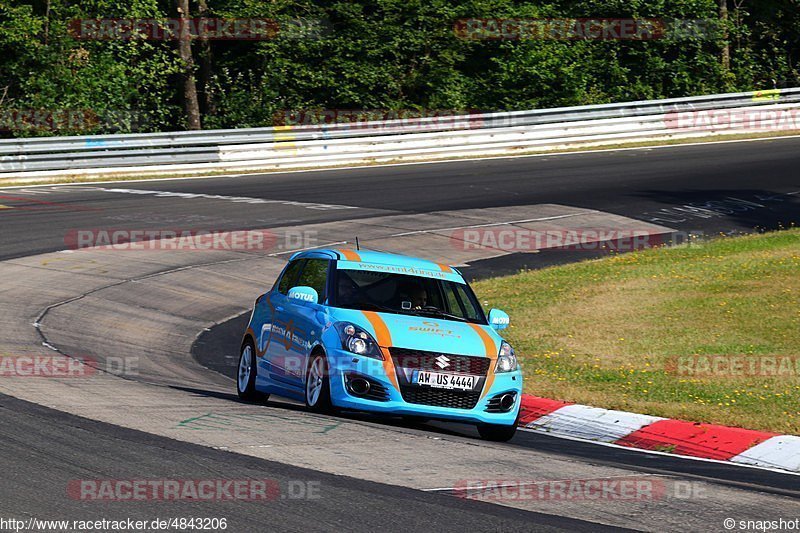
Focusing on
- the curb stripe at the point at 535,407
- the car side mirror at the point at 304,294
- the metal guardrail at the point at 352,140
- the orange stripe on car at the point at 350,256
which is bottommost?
the curb stripe at the point at 535,407

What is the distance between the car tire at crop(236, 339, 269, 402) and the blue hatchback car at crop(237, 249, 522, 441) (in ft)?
0.04

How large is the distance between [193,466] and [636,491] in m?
2.87

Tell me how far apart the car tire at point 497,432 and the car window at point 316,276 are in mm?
1887

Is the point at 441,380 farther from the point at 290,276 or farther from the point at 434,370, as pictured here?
the point at 290,276

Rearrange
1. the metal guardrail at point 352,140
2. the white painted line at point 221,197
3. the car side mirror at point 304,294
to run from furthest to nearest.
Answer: the metal guardrail at point 352,140 < the white painted line at point 221,197 < the car side mirror at point 304,294

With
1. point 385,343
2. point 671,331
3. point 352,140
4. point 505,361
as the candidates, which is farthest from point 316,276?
point 352,140

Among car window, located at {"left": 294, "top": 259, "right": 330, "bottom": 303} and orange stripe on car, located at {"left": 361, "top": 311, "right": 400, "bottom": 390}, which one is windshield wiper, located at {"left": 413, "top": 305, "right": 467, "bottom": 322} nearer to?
orange stripe on car, located at {"left": 361, "top": 311, "right": 400, "bottom": 390}

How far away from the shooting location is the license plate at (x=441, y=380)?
9992 millimetres

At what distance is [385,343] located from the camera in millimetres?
10039

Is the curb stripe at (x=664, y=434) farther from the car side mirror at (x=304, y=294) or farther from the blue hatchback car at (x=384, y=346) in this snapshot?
the car side mirror at (x=304, y=294)

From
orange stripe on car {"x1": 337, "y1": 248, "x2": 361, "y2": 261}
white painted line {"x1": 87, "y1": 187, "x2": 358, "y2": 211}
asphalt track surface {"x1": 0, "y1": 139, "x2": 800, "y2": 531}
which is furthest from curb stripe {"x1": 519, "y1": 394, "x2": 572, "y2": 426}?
white painted line {"x1": 87, "y1": 187, "x2": 358, "y2": 211}

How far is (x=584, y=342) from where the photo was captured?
14.8 meters

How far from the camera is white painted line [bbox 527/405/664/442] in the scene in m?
11.1

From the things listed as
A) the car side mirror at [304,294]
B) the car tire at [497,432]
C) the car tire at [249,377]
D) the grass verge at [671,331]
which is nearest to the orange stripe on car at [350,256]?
the car side mirror at [304,294]
